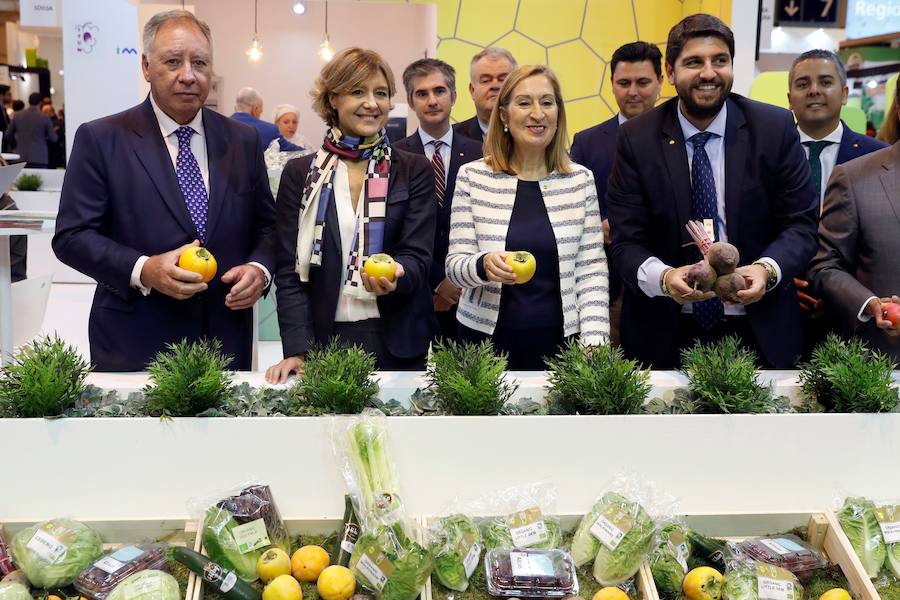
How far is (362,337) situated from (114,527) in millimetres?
904

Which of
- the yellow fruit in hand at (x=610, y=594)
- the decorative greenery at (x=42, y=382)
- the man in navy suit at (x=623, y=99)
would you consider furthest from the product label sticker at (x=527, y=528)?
the man in navy suit at (x=623, y=99)

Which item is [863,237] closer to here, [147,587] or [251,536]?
[251,536]

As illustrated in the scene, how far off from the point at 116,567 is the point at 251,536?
0.90 feet

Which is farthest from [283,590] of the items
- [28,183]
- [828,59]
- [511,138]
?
[28,183]

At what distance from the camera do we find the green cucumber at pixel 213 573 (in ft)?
5.89

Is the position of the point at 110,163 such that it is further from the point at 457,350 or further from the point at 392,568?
the point at 392,568

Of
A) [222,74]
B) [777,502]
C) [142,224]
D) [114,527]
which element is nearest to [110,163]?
[142,224]

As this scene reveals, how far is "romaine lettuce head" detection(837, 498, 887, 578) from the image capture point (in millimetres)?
2006

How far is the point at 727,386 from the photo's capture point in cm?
217

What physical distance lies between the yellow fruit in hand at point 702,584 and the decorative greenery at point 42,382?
1.43 metres

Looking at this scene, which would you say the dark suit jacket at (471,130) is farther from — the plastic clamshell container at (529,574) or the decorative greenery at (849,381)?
the plastic clamshell container at (529,574)

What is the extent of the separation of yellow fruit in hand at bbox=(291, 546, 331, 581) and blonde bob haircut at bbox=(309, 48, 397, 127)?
1341 millimetres

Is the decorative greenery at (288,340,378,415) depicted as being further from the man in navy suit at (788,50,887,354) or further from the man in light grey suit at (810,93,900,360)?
the man in navy suit at (788,50,887,354)

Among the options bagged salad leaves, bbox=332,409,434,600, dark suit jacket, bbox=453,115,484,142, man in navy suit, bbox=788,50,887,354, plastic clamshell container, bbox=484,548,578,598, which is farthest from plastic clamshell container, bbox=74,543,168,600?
man in navy suit, bbox=788,50,887,354
